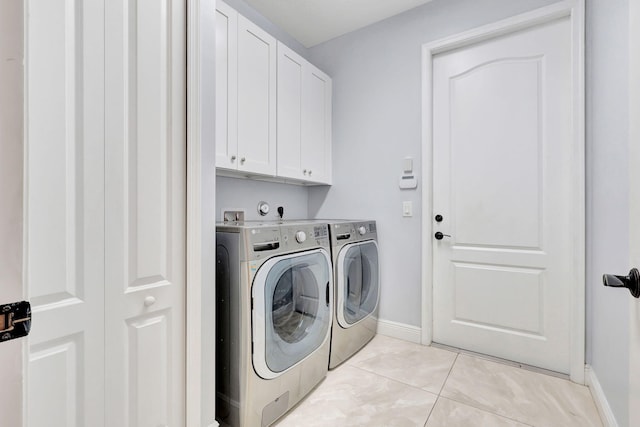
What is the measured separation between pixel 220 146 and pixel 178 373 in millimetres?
1177

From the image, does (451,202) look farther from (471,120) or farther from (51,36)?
(51,36)

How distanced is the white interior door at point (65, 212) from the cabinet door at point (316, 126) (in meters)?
1.56

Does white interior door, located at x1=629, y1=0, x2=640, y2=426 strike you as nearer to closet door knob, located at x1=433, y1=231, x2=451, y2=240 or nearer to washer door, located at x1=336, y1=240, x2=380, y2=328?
washer door, located at x1=336, y1=240, x2=380, y2=328

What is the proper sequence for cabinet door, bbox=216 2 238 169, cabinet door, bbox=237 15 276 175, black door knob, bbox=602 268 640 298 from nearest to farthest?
black door knob, bbox=602 268 640 298 < cabinet door, bbox=216 2 238 169 < cabinet door, bbox=237 15 276 175

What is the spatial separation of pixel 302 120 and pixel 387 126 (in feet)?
2.34

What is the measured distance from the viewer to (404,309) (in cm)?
234

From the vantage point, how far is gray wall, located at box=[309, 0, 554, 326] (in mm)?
2264

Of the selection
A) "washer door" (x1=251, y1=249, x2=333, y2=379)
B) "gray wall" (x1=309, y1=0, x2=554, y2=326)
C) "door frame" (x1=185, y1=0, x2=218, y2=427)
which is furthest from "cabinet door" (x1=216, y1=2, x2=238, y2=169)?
"gray wall" (x1=309, y1=0, x2=554, y2=326)

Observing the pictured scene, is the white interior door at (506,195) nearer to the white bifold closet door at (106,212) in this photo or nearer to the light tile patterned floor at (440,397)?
the light tile patterned floor at (440,397)

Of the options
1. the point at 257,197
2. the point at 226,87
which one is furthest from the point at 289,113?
the point at 257,197

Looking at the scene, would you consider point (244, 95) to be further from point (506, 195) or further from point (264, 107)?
point (506, 195)

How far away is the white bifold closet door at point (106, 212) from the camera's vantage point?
83 centimetres

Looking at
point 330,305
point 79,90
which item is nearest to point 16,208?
point 79,90

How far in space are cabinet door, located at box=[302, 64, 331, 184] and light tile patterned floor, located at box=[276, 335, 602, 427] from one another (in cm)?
151
